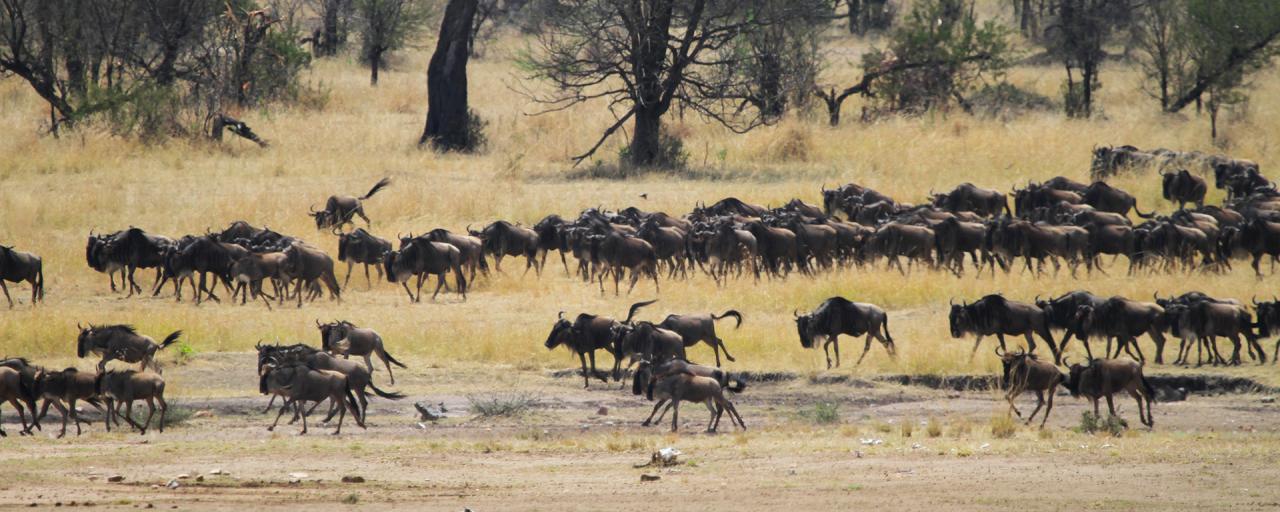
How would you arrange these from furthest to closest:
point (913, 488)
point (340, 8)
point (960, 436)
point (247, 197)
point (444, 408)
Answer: point (340, 8), point (247, 197), point (444, 408), point (960, 436), point (913, 488)

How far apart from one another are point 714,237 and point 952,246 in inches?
131

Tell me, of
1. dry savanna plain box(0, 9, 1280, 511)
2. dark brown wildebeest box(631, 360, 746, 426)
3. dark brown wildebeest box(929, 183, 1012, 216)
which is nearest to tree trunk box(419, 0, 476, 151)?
dry savanna plain box(0, 9, 1280, 511)

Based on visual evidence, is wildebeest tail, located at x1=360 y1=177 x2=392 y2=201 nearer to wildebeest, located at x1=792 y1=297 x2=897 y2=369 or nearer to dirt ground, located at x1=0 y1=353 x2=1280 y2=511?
dirt ground, located at x1=0 y1=353 x2=1280 y2=511

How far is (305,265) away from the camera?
782 inches

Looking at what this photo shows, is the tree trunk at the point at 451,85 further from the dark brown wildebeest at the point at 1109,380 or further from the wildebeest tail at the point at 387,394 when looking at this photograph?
the dark brown wildebeest at the point at 1109,380

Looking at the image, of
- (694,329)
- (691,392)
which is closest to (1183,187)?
(694,329)

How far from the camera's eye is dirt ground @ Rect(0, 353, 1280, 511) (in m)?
9.56

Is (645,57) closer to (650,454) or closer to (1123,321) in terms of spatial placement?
(1123,321)

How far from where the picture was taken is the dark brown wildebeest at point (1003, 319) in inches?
630

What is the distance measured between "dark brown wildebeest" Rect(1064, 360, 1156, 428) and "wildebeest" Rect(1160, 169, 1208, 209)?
620 inches

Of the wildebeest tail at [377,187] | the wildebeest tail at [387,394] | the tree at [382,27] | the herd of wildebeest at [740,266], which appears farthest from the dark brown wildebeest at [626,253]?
the tree at [382,27]

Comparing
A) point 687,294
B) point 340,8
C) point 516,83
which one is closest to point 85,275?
point 687,294

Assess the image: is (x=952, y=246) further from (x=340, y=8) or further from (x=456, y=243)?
(x=340, y=8)

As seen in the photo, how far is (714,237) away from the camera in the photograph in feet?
72.2
